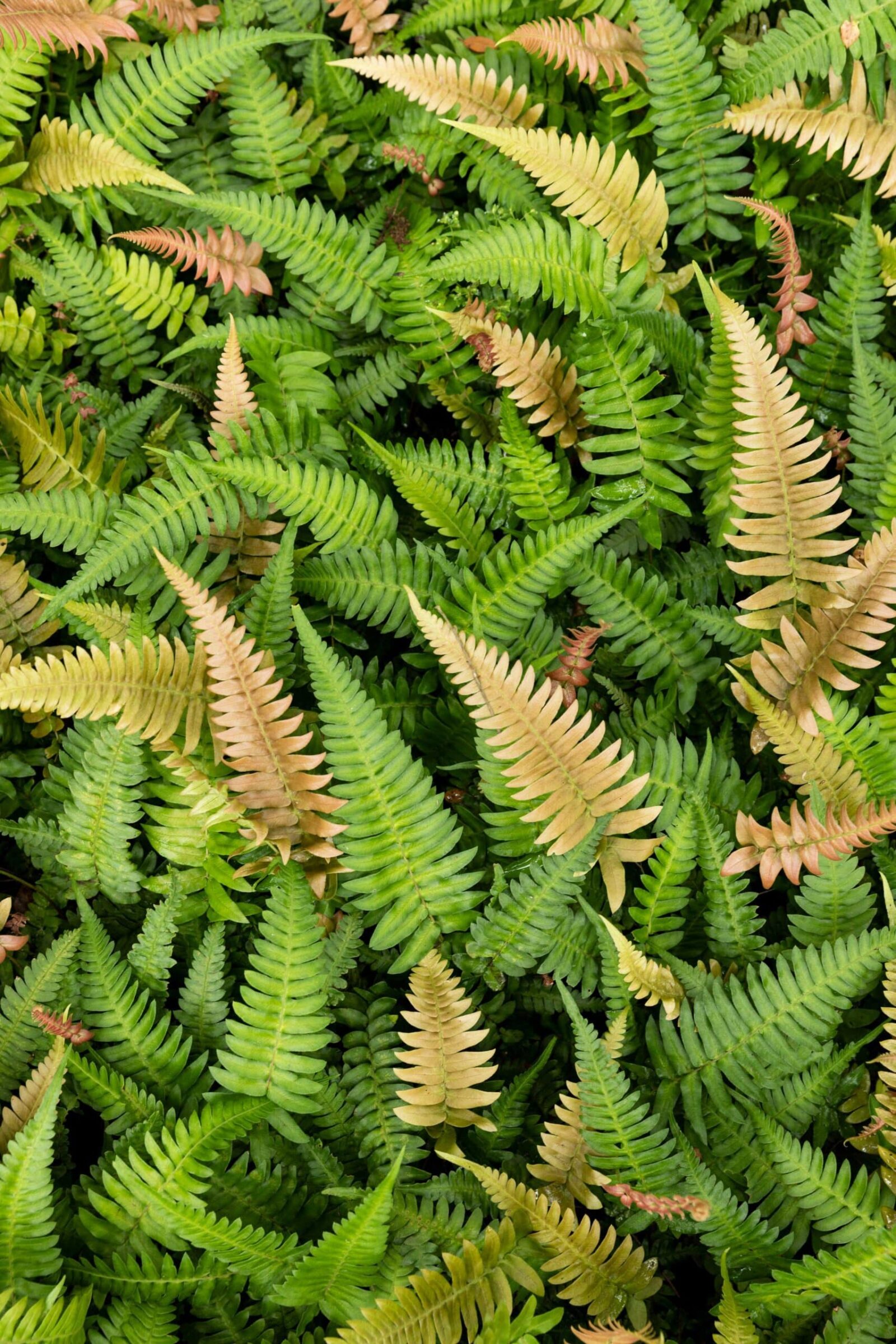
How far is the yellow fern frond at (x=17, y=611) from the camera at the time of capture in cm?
307

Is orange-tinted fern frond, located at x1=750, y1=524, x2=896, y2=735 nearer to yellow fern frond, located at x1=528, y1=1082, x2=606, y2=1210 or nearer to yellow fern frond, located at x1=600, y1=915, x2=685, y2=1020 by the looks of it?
yellow fern frond, located at x1=600, y1=915, x2=685, y2=1020

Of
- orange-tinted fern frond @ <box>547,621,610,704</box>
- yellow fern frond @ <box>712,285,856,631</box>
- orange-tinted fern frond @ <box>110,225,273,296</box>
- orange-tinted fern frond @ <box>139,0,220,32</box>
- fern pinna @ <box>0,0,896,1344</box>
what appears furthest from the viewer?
orange-tinted fern frond @ <box>139,0,220,32</box>

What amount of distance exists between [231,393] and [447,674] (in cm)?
103

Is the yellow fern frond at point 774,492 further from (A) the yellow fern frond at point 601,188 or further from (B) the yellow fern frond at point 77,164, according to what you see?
(B) the yellow fern frond at point 77,164

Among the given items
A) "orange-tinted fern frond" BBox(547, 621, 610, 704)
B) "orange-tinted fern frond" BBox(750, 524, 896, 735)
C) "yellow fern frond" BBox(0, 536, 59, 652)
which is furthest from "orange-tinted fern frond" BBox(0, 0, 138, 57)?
"orange-tinted fern frond" BBox(750, 524, 896, 735)

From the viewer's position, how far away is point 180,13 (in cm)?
340

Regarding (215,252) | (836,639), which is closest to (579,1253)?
(836,639)

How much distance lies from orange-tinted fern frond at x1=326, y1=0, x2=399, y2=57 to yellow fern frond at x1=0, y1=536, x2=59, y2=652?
2.03m

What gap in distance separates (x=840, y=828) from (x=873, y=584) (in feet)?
2.21

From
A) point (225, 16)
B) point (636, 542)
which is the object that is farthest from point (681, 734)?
point (225, 16)

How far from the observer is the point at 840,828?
2.48 meters

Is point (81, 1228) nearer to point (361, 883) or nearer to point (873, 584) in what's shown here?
point (361, 883)

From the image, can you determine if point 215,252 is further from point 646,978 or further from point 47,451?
point 646,978

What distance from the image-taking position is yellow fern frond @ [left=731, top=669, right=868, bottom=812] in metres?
2.60
